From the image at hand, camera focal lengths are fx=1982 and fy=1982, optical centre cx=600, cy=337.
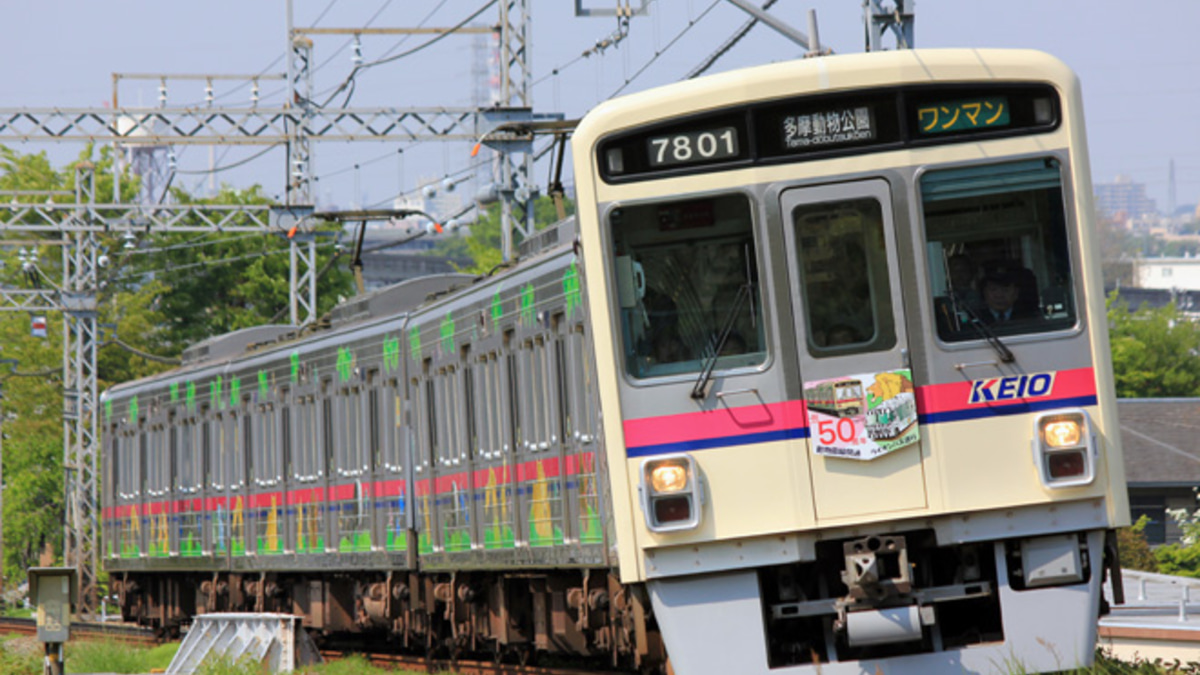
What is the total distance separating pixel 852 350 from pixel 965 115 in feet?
3.91

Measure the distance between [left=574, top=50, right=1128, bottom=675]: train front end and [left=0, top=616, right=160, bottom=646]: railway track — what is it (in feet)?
52.5

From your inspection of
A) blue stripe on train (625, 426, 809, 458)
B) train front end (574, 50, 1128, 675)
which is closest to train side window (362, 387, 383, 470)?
train front end (574, 50, 1128, 675)

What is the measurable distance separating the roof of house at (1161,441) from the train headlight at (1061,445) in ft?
104

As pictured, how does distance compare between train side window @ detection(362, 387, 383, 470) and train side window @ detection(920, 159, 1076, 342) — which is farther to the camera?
train side window @ detection(362, 387, 383, 470)

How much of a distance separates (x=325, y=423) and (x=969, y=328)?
1044 centimetres

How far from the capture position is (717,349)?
8.93m

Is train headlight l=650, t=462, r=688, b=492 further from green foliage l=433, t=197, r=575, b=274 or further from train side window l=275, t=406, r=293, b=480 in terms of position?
train side window l=275, t=406, r=293, b=480

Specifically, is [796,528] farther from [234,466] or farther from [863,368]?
[234,466]

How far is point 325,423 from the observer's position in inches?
724

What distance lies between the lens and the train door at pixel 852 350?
346 inches

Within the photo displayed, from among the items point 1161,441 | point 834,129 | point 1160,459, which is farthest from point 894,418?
point 1161,441

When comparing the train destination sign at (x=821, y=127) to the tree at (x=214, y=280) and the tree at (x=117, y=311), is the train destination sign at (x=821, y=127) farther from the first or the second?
the tree at (x=214, y=280)

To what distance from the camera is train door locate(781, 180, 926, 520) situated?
28.8 ft

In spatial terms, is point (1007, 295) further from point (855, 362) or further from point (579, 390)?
point (579, 390)
